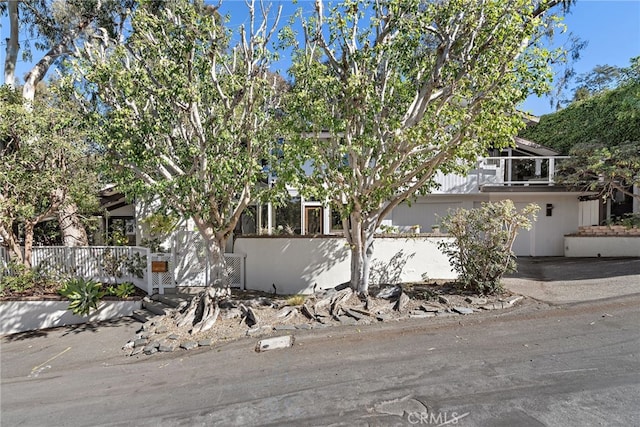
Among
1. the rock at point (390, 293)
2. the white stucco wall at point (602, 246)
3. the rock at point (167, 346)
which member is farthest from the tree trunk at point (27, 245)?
the white stucco wall at point (602, 246)

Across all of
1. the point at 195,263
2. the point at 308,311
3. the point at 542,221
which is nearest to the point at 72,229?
the point at 195,263

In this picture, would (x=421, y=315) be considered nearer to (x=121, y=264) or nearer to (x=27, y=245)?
(x=121, y=264)

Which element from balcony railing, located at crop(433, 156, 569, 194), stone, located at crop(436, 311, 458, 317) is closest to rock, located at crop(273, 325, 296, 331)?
stone, located at crop(436, 311, 458, 317)

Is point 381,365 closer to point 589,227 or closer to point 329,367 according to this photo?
point 329,367

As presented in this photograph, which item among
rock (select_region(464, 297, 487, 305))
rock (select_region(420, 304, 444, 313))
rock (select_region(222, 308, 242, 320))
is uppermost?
rock (select_region(464, 297, 487, 305))

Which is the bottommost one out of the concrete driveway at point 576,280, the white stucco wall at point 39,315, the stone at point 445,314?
the white stucco wall at point 39,315

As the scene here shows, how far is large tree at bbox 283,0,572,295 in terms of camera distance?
6641 mm

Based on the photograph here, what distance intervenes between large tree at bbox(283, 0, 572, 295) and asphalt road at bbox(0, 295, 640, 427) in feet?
9.44

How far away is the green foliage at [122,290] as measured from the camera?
30.3ft

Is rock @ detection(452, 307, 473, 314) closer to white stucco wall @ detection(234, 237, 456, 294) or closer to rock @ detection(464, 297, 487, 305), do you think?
rock @ detection(464, 297, 487, 305)

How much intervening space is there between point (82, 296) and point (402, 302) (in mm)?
8285

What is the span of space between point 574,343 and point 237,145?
7594 mm

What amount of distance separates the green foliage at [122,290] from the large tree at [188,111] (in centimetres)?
308

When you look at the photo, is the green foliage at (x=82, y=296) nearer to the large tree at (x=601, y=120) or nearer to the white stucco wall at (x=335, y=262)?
the white stucco wall at (x=335, y=262)
